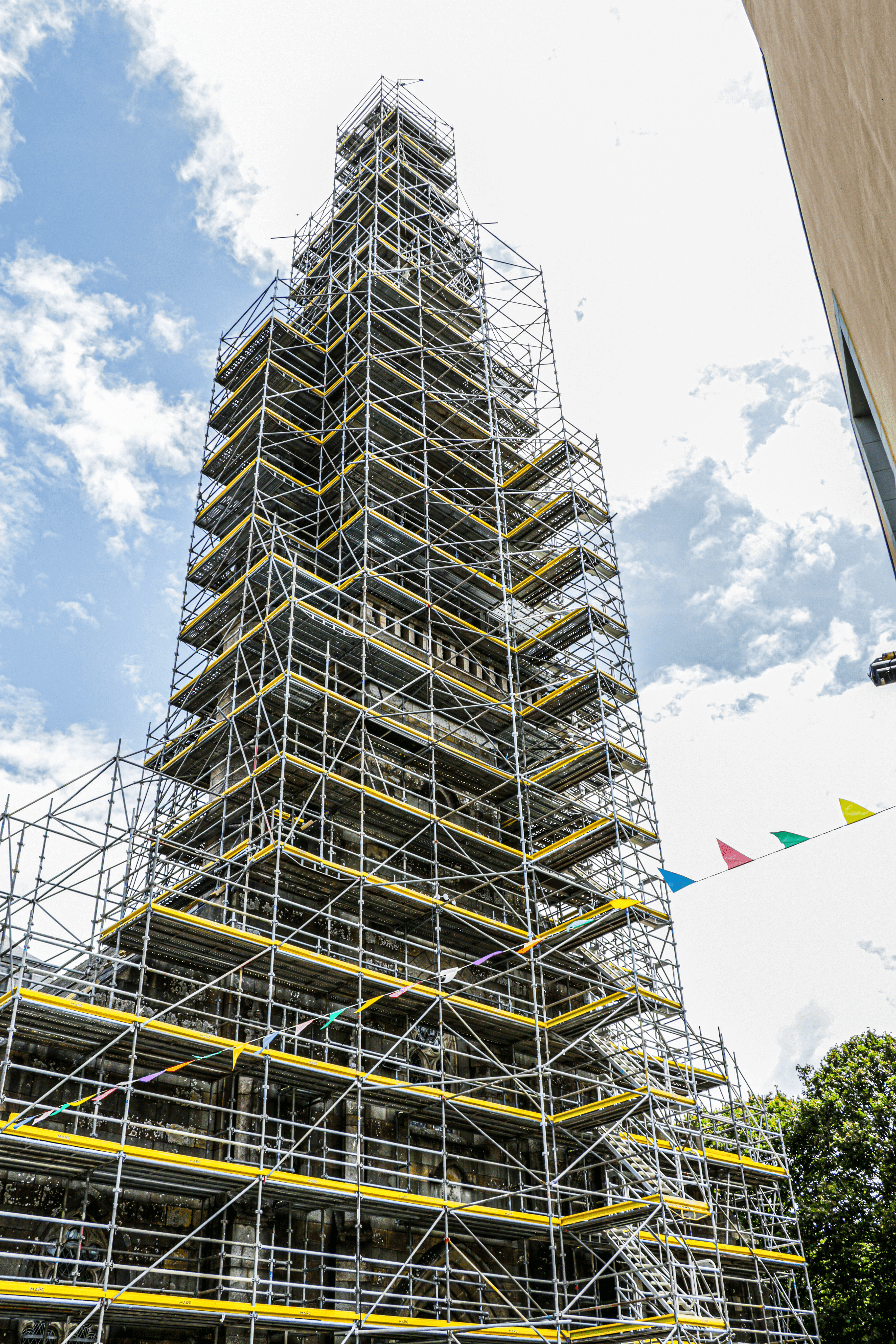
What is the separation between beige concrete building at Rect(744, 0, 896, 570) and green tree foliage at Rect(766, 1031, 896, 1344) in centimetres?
2777

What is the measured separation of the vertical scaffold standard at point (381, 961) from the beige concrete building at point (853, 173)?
11.9m

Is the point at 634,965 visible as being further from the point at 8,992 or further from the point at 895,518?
the point at 895,518

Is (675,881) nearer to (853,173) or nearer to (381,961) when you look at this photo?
(381,961)

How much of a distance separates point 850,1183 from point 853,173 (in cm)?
3322

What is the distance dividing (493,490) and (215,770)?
12.9 meters

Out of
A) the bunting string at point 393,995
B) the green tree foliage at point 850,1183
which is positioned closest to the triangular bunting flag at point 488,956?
the bunting string at point 393,995

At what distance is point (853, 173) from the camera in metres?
6.35

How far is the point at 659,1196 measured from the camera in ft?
61.6

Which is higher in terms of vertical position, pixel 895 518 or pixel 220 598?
pixel 220 598

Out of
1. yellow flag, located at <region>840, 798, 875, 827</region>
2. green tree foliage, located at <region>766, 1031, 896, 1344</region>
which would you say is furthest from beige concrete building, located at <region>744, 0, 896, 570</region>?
green tree foliage, located at <region>766, 1031, 896, 1344</region>

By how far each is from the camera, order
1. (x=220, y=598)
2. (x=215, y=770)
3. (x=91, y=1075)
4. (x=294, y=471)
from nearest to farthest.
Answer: (x=91, y=1075), (x=215, y=770), (x=220, y=598), (x=294, y=471)

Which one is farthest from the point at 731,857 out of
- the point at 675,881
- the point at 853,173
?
the point at 853,173

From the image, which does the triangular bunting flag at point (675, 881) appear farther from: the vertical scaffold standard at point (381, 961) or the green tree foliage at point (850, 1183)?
the green tree foliage at point (850, 1183)

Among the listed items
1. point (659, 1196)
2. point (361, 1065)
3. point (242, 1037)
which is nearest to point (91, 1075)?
point (242, 1037)
